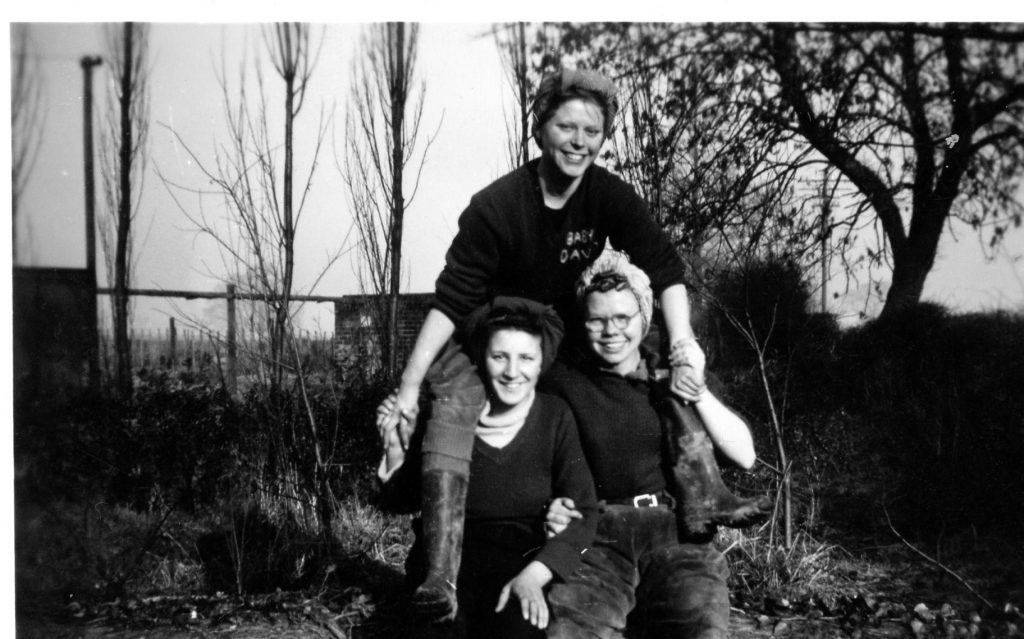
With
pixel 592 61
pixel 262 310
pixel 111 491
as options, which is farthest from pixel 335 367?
pixel 592 61

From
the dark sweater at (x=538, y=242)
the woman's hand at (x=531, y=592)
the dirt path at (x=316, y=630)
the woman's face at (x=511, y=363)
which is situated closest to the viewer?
the woman's hand at (x=531, y=592)

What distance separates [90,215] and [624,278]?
10.8ft

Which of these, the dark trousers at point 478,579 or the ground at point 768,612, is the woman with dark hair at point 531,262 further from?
the ground at point 768,612

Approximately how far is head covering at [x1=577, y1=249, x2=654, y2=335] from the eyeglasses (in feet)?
0.20

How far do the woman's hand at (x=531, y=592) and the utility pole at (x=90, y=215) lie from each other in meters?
3.23

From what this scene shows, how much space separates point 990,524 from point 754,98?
2.54m

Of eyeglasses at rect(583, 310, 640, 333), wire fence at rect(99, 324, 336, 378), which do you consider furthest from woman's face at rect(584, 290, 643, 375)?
wire fence at rect(99, 324, 336, 378)

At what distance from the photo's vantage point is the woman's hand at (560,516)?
2.67 metres

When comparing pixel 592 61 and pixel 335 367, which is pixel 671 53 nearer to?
pixel 592 61

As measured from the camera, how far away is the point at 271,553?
13.2 ft

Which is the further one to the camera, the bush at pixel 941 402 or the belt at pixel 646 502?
the bush at pixel 941 402

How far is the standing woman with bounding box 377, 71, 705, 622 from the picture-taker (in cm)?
273

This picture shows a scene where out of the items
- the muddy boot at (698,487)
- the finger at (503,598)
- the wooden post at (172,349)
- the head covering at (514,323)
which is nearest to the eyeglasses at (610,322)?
the head covering at (514,323)

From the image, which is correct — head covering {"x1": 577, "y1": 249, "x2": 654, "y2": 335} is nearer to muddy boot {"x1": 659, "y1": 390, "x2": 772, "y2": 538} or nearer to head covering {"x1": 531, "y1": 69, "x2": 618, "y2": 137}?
muddy boot {"x1": 659, "y1": 390, "x2": 772, "y2": 538}
